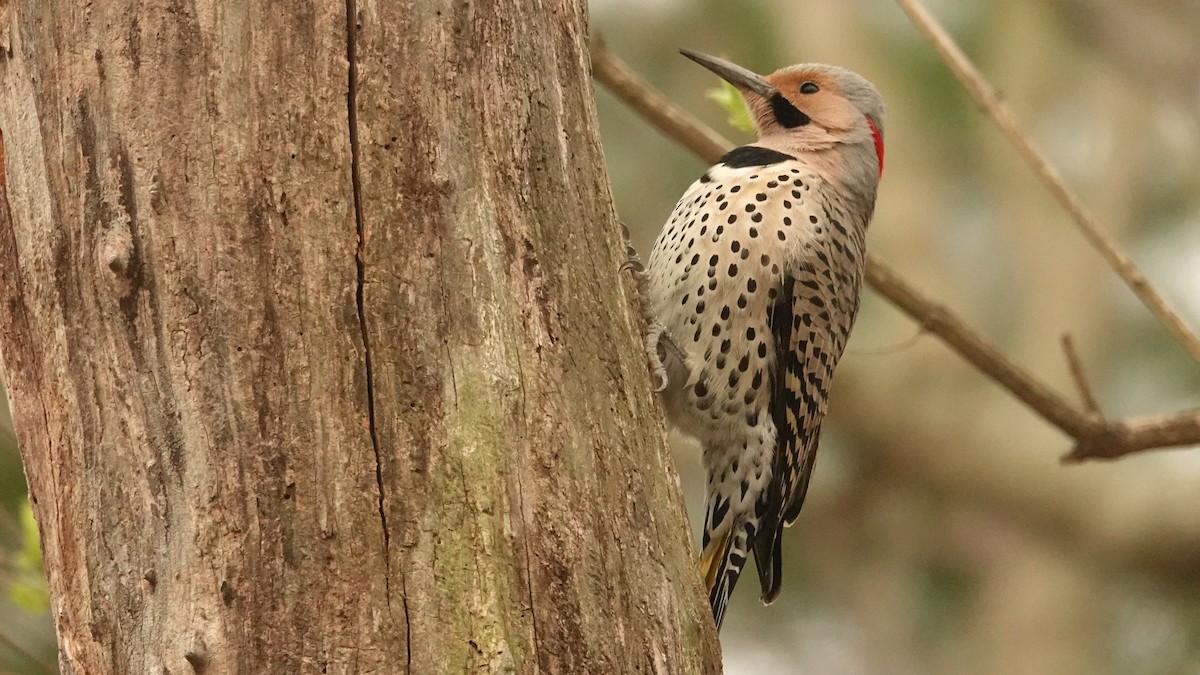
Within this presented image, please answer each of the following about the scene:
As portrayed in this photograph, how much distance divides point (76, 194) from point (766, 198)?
1.87 m

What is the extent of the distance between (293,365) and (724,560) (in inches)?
75.0

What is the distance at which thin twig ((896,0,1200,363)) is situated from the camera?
342 cm

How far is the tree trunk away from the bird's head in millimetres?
1960

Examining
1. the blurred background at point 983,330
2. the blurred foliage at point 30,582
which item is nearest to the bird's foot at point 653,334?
the blurred foliage at point 30,582

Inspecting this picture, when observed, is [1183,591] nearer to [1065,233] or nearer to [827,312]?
[1065,233]

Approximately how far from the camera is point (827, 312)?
A: 362 cm

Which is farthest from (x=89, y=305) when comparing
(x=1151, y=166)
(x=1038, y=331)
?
(x=1151, y=166)

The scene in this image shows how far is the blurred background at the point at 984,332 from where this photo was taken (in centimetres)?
785

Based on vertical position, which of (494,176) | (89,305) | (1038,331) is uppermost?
(494,176)

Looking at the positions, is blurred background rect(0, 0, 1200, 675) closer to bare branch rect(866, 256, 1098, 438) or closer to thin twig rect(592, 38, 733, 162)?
bare branch rect(866, 256, 1098, 438)

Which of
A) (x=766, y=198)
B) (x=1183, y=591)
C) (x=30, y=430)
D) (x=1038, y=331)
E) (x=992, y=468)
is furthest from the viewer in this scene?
(x=1038, y=331)

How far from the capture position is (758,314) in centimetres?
345

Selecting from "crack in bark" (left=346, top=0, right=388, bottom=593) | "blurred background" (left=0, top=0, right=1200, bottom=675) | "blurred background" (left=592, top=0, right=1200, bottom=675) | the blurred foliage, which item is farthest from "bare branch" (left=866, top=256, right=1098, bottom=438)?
"blurred background" (left=0, top=0, right=1200, bottom=675)

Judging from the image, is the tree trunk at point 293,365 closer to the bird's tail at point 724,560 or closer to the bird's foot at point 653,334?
the bird's foot at point 653,334
